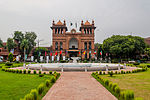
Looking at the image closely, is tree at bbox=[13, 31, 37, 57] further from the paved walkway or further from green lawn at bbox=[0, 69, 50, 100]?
the paved walkway

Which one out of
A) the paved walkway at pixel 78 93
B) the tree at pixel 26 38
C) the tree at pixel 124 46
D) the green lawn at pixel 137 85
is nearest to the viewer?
the paved walkway at pixel 78 93

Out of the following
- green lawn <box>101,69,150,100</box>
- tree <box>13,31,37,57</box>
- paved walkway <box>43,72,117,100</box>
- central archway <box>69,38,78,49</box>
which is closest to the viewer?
paved walkway <box>43,72,117,100</box>

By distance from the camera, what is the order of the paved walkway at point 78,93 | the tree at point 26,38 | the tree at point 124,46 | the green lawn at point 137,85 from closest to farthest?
1. the paved walkway at point 78,93
2. the green lawn at point 137,85
3. the tree at point 124,46
4. the tree at point 26,38

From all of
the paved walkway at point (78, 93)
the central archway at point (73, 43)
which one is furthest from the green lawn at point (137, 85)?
the central archway at point (73, 43)

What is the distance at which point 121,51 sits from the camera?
3928cm

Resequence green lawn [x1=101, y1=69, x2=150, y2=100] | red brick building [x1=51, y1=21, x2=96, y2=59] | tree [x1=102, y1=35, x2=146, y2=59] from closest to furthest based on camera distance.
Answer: green lawn [x1=101, y1=69, x2=150, y2=100] < tree [x1=102, y1=35, x2=146, y2=59] < red brick building [x1=51, y1=21, x2=96, y2=59]

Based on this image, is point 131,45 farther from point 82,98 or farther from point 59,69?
point 82,98

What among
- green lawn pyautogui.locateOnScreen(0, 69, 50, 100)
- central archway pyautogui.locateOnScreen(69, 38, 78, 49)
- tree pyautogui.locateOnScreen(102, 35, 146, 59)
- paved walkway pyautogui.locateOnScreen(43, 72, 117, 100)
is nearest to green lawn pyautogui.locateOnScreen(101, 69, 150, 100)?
paved walkway pyautogui.locateOnScreen(43, 72, 117, 100)

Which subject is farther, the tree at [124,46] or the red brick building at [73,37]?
the red brick building at [73,37]

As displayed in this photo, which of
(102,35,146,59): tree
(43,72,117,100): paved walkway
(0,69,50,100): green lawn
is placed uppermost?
(102,35,146,59): tree

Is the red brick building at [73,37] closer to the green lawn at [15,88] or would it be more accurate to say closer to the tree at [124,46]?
the tree at [124,46]

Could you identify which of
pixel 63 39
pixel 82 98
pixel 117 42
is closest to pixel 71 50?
pixel 63 39

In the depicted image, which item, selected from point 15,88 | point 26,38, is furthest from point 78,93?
point 26,38

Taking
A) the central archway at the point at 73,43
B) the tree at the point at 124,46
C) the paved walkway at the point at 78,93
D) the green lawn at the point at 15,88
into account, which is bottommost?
the paved walkway at the point at 78,93
